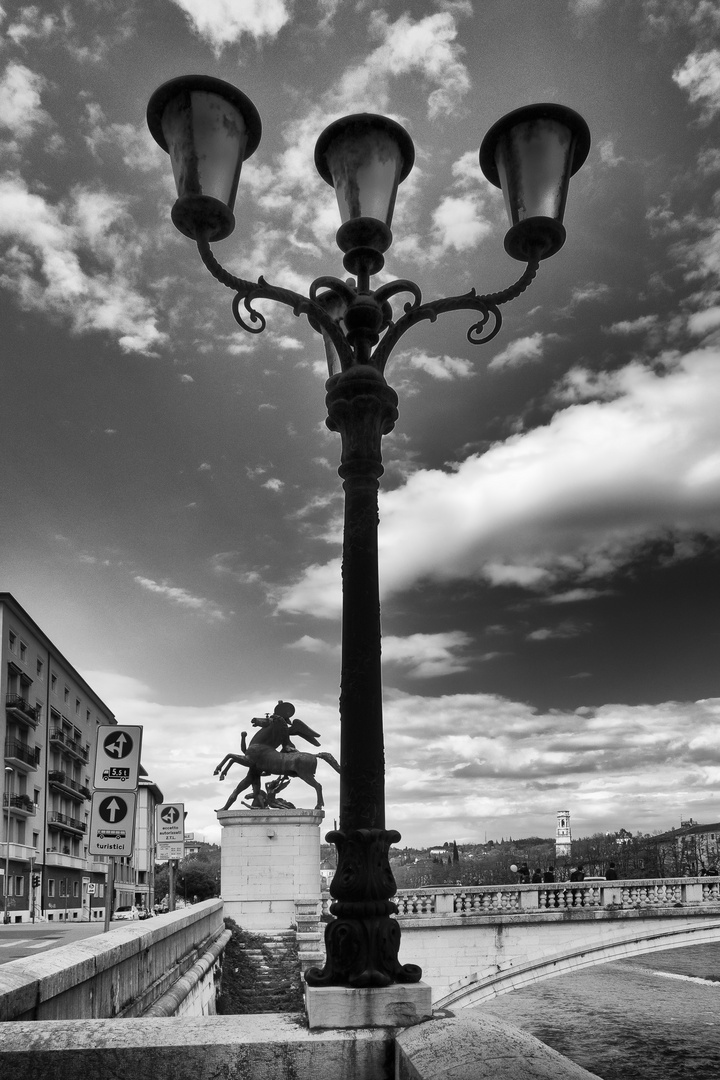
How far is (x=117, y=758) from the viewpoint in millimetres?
9375

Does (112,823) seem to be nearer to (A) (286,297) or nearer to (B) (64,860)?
(A) (286,297)

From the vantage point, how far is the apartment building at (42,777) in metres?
46.4

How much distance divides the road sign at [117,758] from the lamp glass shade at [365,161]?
6.12 m

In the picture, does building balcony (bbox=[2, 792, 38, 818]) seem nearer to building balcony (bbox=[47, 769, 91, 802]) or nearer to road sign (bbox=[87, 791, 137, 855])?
building balcony (bbox=[47, 769, 91, 802])

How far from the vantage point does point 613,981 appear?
163 feet

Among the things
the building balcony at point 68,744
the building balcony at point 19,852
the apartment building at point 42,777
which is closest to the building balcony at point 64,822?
the apartment building at point 42,777

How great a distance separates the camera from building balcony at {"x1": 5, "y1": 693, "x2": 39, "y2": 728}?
153 ft

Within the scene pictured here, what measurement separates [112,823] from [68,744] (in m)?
53.5

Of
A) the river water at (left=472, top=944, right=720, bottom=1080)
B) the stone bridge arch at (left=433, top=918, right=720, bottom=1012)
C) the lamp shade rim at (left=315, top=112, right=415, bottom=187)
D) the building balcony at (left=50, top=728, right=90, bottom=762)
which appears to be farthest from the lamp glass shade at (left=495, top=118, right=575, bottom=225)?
the building balcony at (left=50, top=728, right=90, bottom=762)

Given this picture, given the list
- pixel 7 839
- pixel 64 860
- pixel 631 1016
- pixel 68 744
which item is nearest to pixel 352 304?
pixel 631 1016

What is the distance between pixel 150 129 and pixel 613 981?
177 ft

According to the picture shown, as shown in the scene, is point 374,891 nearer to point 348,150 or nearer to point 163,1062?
point 163,1062

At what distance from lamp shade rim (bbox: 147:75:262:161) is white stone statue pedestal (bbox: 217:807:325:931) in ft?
63.1

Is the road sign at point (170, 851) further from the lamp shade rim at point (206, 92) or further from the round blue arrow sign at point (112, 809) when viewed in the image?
the lamp shade rim at point (206, 92)
